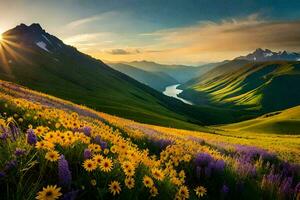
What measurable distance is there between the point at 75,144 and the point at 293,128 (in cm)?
10077

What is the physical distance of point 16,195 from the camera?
3562 mm

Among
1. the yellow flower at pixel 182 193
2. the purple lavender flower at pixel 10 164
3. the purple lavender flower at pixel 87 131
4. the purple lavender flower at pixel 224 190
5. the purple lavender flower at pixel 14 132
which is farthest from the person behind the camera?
the purple lavender flower at pixel 87 131

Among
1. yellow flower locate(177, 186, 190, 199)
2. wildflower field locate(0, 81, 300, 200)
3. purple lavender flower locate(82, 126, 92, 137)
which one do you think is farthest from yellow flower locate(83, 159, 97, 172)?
purple lavender flower locate(82, 126, 92, 137)

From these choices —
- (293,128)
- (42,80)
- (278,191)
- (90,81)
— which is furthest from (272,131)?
(90,81)

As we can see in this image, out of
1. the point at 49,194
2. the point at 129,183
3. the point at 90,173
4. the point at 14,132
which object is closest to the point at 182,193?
the point at 129,183

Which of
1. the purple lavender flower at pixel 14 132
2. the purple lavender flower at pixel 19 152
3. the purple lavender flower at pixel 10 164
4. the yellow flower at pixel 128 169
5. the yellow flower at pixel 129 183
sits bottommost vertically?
the purple lavender flower at pixel 10 164

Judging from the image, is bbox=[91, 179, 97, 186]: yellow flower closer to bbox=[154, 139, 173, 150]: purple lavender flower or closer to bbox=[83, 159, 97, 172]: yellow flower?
bbox=[83, 159, 97, 172]: yellow flower

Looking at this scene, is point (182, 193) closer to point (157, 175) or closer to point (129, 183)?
point (157, 175)

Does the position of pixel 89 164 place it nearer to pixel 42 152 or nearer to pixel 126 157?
pixel 42 152

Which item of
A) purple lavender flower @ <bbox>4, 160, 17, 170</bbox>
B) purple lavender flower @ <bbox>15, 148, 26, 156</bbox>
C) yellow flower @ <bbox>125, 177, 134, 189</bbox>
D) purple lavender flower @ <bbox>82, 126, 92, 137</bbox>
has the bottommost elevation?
purple lavender flower @ <bbox>4, 160, 17, 170</bbox>

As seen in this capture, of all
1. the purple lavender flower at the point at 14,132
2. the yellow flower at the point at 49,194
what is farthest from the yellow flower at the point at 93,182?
the purple lavender flower at the point at 14,132

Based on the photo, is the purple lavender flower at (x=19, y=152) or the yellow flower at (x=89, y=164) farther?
the yellow flower at (x=89, y=164)

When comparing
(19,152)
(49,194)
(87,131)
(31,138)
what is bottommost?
(49,194)

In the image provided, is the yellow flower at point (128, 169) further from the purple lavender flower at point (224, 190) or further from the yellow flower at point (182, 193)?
the purple lavender flower at point (224, 190)
